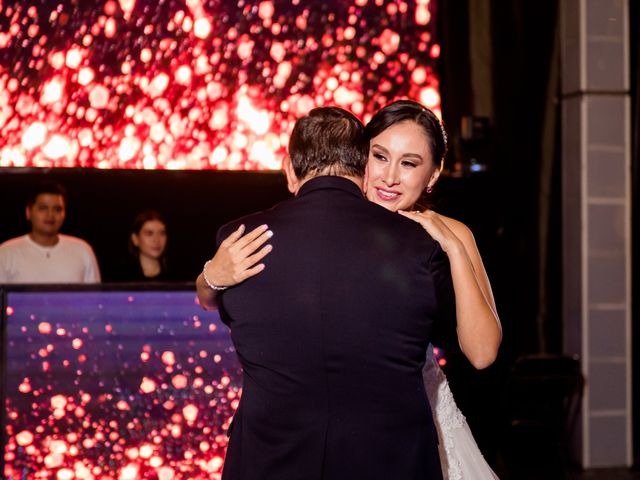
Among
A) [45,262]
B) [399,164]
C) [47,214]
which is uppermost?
[399,164]

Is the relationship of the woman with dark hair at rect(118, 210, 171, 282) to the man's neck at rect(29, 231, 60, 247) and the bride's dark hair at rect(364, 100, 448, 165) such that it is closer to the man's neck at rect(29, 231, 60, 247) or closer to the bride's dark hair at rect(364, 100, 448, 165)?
the man's neck at rect(29, 231, 60, 247)

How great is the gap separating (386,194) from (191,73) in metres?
2.85

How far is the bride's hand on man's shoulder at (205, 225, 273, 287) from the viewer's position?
5.60 feet

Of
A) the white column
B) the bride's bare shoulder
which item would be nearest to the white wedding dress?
the bride's bare shoulder

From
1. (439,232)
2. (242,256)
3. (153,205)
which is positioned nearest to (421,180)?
(439,232)

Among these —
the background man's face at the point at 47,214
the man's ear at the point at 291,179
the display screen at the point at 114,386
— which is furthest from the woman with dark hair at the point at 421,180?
the background man's face at the point at 47,214

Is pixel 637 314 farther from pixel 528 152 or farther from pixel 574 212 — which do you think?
pixel 528 152

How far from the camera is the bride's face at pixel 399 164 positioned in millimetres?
2299

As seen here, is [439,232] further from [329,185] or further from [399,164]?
[399,164]

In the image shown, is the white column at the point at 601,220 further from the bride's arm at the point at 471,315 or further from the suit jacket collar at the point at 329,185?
the suit jacket collar at the point at 329,185

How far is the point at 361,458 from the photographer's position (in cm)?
169

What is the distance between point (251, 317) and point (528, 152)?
11.9 feet

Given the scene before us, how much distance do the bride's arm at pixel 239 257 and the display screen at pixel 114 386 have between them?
5.44 ft

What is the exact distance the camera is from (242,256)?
1.71 meters
